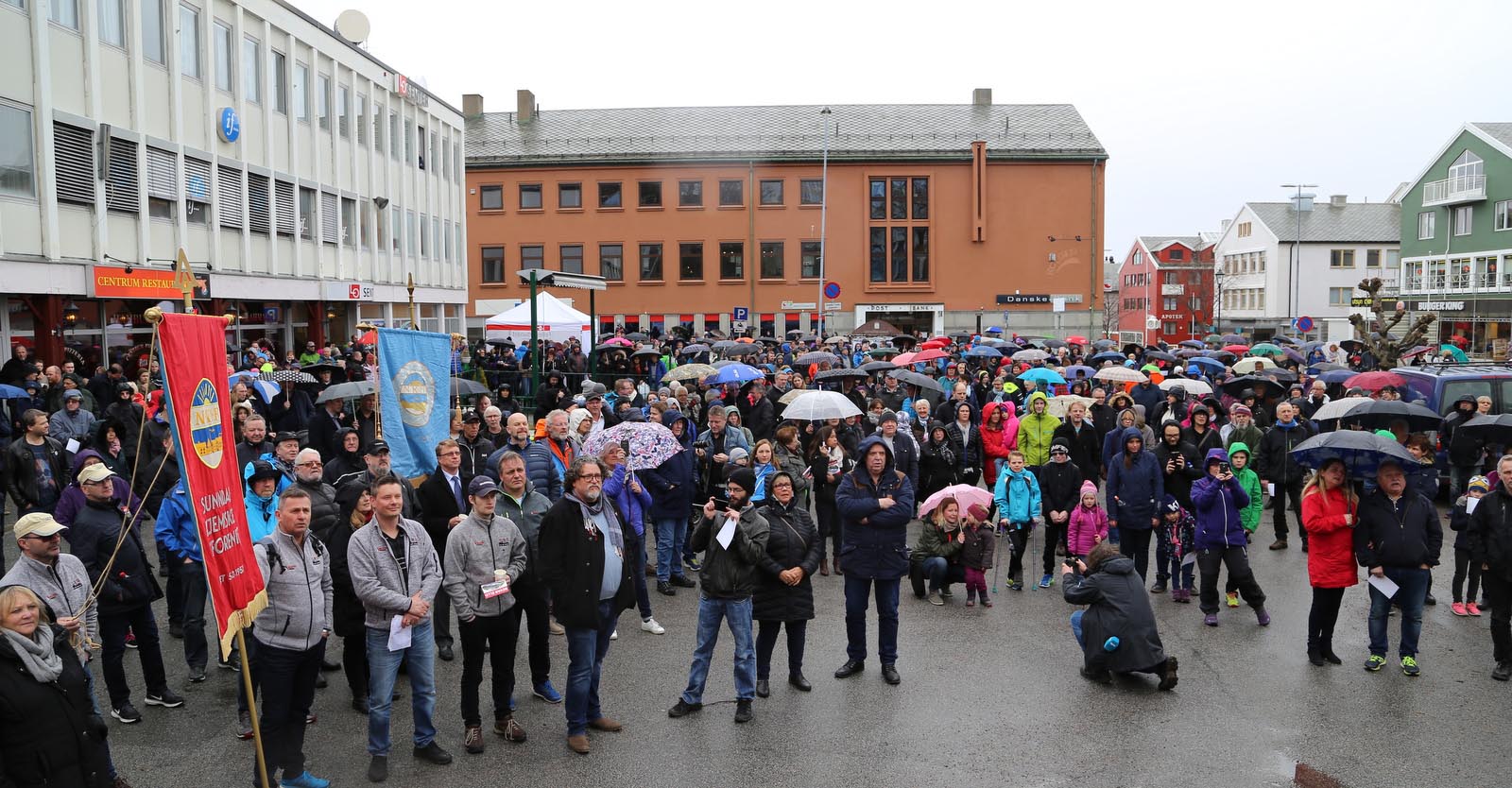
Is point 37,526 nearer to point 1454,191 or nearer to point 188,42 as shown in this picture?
point 188,42

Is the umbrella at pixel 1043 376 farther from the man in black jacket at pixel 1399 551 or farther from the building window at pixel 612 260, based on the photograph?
the building window at pixel 612 260

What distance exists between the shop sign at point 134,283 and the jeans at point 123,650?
504 inches

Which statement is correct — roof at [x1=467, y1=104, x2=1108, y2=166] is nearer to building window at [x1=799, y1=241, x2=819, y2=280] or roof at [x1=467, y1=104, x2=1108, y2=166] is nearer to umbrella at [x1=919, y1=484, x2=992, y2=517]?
building window at [x1=799, y1=241, x2=819, y2=280]

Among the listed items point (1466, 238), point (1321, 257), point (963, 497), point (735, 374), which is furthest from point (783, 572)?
point (1321, 257)

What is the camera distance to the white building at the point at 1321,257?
80.9m

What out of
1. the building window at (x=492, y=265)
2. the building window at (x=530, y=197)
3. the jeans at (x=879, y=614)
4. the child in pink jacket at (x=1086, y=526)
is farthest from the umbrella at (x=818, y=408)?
the building window at (x=492, y=265)

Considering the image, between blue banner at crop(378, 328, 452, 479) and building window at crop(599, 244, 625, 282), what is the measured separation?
155ft

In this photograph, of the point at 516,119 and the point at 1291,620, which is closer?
the point at 1291,620

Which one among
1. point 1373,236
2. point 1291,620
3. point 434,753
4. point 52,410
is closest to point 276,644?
point 434,753

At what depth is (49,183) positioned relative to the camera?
18297mm

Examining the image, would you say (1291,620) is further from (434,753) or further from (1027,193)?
(1027,193)

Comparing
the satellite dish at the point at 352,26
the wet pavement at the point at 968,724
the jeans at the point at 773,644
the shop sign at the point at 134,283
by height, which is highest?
the satellite dish at the point at 352,26

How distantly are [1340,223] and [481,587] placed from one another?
3535 inches

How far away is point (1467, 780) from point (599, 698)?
542cm
